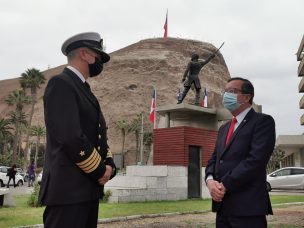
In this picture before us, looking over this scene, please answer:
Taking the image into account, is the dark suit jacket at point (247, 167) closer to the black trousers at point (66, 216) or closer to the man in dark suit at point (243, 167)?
the man in dark suit at point (243, 167)

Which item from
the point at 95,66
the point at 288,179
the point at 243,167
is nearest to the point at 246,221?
the point at 243,167

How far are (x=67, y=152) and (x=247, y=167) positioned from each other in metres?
1.62

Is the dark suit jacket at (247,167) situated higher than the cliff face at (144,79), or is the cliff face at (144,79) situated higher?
the cliff face at (144,79)

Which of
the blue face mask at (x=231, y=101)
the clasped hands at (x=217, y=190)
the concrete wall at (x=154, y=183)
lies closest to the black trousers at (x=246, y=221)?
the clasped hands at (x=217, y=190)

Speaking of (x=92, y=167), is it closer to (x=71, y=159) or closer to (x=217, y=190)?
(x=71, y=159)

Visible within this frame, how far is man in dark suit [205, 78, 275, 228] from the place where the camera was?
358 cm

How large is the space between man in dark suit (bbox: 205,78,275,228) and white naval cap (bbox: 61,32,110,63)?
4.66 feet

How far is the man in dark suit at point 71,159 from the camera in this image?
9.57 ft

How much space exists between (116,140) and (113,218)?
9835cm

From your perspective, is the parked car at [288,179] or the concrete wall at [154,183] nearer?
the concrete wall at [154,183]

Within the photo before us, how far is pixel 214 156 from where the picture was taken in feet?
14.1

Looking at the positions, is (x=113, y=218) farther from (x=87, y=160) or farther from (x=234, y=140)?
(x=87, y=160)

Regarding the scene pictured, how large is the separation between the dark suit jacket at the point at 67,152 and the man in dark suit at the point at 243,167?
4.05ft

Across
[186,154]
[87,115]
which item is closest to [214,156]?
[87,115]
